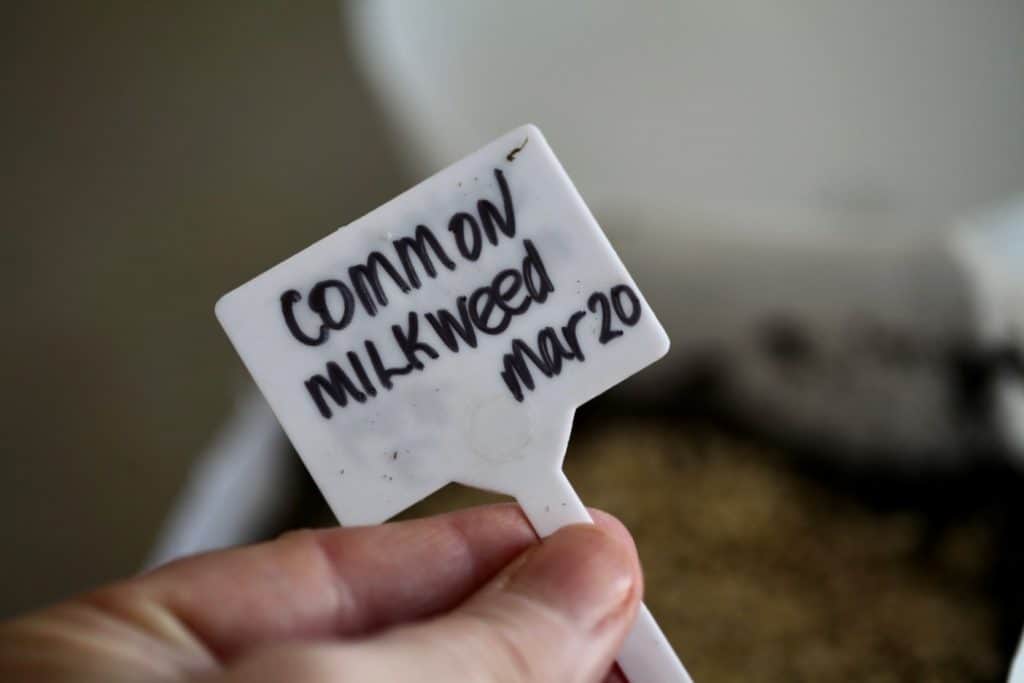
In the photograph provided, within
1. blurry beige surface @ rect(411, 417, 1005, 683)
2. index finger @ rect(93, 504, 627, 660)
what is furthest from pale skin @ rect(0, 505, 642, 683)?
blurry beige surface @ rect(411, 417, 1005, 683)

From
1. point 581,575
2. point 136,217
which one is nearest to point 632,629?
point 581,575

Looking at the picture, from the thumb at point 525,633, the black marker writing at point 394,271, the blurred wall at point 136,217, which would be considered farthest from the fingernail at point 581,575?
the blurred wall at point 136,217

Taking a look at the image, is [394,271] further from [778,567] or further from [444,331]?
[778,567]

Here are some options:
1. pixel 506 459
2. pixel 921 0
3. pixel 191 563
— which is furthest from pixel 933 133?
pixel 191 563

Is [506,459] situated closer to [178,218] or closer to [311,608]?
[311,608]

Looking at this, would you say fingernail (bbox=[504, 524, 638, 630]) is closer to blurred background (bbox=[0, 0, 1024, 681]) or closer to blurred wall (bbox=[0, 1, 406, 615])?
blurred background (bbox=[0, 0, 1024, 681])

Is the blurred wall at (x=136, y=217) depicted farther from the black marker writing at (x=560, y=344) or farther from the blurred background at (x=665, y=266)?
the black marker writing at (x=560, y=344)
